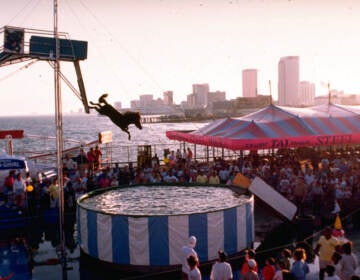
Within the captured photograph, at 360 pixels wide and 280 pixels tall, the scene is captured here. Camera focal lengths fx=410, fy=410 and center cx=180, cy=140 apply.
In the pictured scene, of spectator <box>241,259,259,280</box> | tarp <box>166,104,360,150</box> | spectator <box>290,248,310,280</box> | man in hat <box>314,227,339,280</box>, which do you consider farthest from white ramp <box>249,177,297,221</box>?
spectator <box>241,259,259,280</box>

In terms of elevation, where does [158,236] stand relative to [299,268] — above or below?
below

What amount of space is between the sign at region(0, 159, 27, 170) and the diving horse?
9000 mm

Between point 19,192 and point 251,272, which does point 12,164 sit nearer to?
point 19,192

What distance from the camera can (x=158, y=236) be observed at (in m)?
10.6

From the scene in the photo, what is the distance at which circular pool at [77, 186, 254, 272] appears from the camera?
10.6m

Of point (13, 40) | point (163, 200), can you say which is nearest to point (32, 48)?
point (13, 40)

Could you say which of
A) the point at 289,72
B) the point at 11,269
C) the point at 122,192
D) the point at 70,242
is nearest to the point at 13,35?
the point at 122,192

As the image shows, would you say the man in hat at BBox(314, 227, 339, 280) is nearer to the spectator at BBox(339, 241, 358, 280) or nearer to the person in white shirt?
the spectator at BBox(339, 241, 358, 280)

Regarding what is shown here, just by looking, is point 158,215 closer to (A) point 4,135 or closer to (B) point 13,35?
(B) point 13,35

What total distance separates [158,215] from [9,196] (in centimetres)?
792

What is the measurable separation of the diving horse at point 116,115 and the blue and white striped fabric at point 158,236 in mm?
2418

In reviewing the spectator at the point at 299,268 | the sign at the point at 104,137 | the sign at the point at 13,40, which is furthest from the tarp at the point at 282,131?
the spectator at the point at 299,268

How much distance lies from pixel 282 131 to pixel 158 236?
39.9 feet

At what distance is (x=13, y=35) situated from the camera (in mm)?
17812
